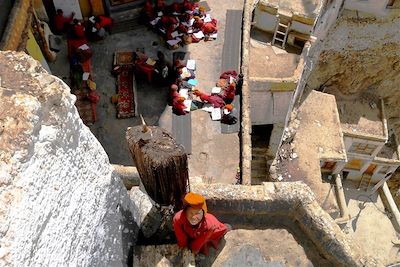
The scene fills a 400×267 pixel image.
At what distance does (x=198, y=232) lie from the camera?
5.90 metres

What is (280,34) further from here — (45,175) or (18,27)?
(45,175)

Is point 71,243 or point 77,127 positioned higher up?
point 77,127

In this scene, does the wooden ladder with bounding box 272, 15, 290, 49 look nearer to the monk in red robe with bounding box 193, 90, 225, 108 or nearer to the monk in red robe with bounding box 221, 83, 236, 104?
the monk in red robe with bounding box 221, 83, 236, 104

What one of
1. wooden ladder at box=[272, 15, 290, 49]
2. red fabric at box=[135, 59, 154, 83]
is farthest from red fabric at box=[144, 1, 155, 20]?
wooden ladder at box=[272, 15, 290, 49]

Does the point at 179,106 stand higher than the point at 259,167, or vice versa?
the point at 179,106

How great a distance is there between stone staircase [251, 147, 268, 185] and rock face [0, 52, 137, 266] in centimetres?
1419

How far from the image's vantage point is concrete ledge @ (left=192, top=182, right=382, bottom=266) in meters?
6.36

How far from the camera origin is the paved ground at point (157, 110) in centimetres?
1429

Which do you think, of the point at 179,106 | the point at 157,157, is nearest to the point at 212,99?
the point at 179,106

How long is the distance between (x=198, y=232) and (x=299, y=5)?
12.6 metres

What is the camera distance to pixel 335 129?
771 inches

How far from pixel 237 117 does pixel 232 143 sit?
887mm

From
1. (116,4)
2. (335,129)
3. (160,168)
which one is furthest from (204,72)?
(160,168)

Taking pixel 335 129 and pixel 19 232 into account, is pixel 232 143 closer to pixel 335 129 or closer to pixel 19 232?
pixel 335 129
